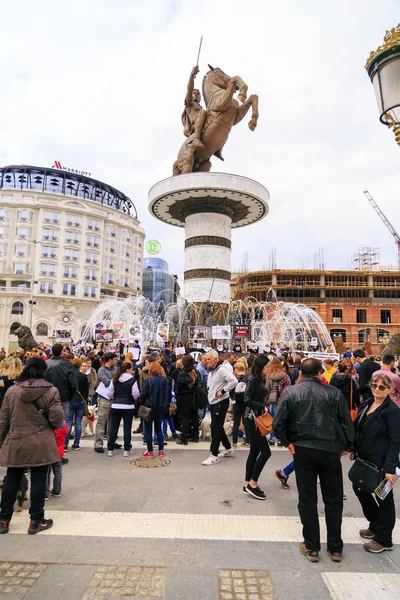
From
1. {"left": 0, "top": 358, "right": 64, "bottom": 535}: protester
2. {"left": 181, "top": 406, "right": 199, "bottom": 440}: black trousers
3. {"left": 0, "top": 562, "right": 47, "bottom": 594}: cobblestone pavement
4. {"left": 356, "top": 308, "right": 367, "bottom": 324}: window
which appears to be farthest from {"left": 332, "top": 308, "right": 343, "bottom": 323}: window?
{"left": 0, "top": 562, "right": 47, "bottom": 594}: cobblestone pavement

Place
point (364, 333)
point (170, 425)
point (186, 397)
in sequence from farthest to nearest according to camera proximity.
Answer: point (364, 333)
point (170, 425)
point (186, 397)

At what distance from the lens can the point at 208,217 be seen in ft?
92.9

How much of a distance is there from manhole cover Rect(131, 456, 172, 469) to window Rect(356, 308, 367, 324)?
57.9 meters

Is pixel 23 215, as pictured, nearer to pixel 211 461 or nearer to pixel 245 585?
pixel 211 461

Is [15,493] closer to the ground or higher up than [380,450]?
closer to the ground

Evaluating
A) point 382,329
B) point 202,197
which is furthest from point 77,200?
point 382,329

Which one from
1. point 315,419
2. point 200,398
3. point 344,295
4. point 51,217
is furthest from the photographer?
point 51,217

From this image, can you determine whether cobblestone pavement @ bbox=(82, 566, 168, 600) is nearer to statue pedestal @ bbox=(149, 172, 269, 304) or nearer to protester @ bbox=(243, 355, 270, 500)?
protester @ bbox=(243, 355, 270, 500)

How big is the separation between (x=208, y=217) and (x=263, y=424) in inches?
943

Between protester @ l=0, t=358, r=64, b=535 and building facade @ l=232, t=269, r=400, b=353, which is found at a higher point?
building facade @ l=232, t=269, r=400, b=353

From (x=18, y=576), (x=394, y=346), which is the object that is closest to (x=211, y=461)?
(x=18, y=576)

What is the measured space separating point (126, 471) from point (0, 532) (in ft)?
7.74

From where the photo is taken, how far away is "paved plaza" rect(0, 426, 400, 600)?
10.9ft

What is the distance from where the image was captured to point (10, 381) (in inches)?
255
